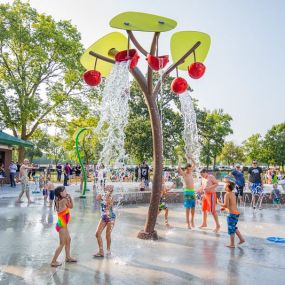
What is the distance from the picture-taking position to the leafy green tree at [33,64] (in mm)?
23750

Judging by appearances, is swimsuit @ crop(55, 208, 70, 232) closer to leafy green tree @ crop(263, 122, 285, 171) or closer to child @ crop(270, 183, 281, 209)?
child @ crop(270, 183, 281, 209)

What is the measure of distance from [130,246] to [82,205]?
6.39 m

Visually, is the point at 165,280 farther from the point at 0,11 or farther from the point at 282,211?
the point at 0,11

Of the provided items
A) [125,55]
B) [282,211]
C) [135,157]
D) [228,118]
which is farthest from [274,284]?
[228,118]

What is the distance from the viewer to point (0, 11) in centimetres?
2344

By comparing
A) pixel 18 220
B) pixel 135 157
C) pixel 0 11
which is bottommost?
pixel 18 220

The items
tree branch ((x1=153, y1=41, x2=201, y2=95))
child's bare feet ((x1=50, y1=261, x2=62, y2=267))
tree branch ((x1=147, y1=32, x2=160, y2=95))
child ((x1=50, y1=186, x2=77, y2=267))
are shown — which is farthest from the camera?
tree branch ((x1=153, y1=41, x2=201, y2=95))

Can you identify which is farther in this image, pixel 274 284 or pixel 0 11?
pixel 0 11

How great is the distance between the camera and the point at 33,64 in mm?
25203

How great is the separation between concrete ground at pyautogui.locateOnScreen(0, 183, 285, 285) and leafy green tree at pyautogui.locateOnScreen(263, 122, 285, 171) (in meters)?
39.8

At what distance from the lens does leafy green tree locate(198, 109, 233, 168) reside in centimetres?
4091

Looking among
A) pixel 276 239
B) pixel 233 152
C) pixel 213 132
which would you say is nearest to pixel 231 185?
pixel 276 239

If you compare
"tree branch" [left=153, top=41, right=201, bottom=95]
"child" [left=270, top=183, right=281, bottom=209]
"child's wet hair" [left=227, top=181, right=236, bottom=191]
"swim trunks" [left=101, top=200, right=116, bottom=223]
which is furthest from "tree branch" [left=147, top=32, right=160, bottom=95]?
"child" [left=270, top=183, right=281, bottom=209]

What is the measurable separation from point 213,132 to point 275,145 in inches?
373
